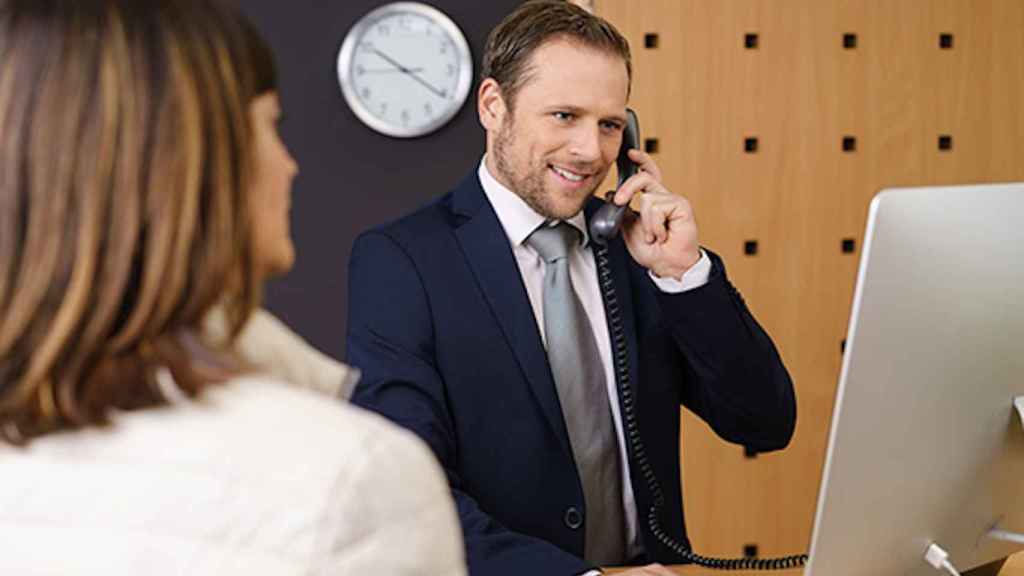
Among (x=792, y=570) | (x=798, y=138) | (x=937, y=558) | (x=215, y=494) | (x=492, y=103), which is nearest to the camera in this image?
(x=215, y=494)

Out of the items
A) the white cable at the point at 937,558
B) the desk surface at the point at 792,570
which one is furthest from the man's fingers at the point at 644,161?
the white cable at the point at 937,558

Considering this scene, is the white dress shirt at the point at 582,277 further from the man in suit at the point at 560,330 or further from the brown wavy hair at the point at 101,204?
the brown wavy hair at the point at 101,204

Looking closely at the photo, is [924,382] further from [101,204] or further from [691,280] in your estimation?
[101,204]

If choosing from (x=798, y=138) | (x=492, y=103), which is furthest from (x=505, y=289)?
(x=798, y=138)

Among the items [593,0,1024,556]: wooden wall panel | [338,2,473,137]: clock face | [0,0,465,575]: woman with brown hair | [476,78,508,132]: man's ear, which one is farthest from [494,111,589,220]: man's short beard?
[338,2,473,137]: clock face

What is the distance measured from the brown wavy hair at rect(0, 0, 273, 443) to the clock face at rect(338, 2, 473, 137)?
347cm

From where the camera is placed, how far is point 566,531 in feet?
6.99

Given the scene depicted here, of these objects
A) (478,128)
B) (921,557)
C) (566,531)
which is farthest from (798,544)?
(921,557)

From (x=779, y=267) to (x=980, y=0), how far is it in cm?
102

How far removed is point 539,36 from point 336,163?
214 centimetres

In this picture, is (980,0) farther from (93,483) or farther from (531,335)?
(93,483)

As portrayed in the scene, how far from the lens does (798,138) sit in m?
4.14

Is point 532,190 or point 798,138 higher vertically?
point 532,190

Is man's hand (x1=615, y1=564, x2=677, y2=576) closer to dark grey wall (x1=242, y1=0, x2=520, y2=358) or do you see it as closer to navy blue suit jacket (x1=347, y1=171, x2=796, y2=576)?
navy blue suit jacket (x1=347, y1=171, x2=796, y2=576)
